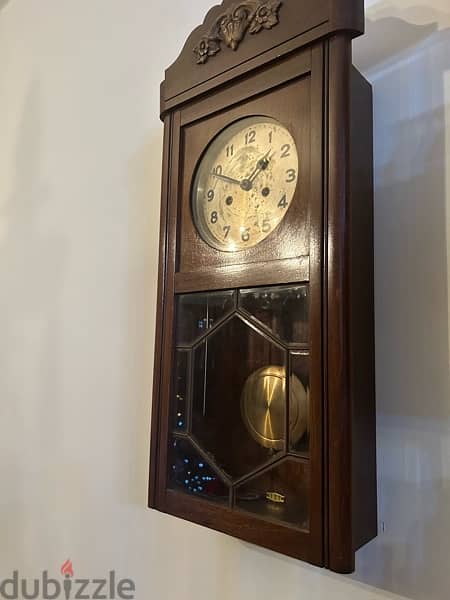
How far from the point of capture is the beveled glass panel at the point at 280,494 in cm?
60

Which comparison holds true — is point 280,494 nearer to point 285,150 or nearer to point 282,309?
point 282,309

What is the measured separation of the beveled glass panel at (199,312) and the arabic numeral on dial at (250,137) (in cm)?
22

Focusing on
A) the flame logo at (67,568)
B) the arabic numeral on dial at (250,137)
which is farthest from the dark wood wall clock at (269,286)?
the flame logo at (67,568)

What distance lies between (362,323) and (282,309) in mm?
103

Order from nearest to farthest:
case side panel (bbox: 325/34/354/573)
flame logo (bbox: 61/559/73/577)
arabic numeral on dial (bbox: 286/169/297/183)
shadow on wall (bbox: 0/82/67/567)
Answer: case side panel (bbox: 325/34/354/573) < arabic numeral on dial (bbox: 286/169/297/183) < flame logo (bbox: 61/559/73/577) < shadow on wall (bbox: 0/82/67/567)

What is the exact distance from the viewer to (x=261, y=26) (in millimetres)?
677

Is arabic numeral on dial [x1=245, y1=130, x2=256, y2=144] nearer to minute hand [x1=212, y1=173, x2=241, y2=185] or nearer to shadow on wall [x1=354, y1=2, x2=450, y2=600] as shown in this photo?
minute hand [x1=212, y1=173, x2=241, y2=185]

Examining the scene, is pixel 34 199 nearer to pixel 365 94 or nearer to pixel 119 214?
pixel 119 214

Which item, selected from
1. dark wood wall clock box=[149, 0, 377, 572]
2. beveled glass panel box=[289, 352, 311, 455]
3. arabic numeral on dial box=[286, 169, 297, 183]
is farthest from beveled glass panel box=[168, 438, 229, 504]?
arabic numeral on dial box=[286, 169, 297, 183]

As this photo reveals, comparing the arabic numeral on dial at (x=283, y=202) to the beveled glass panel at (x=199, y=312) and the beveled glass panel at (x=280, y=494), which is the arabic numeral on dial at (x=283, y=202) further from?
the beveled glass panel at (x=280, y=494)

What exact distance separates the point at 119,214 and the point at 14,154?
581mm

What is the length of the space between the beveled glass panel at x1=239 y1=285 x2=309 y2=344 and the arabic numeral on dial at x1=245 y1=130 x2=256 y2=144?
0.22 meters

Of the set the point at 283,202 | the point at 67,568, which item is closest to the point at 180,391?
the point at 283,202

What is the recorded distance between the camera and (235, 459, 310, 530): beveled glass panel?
60 centimetres
